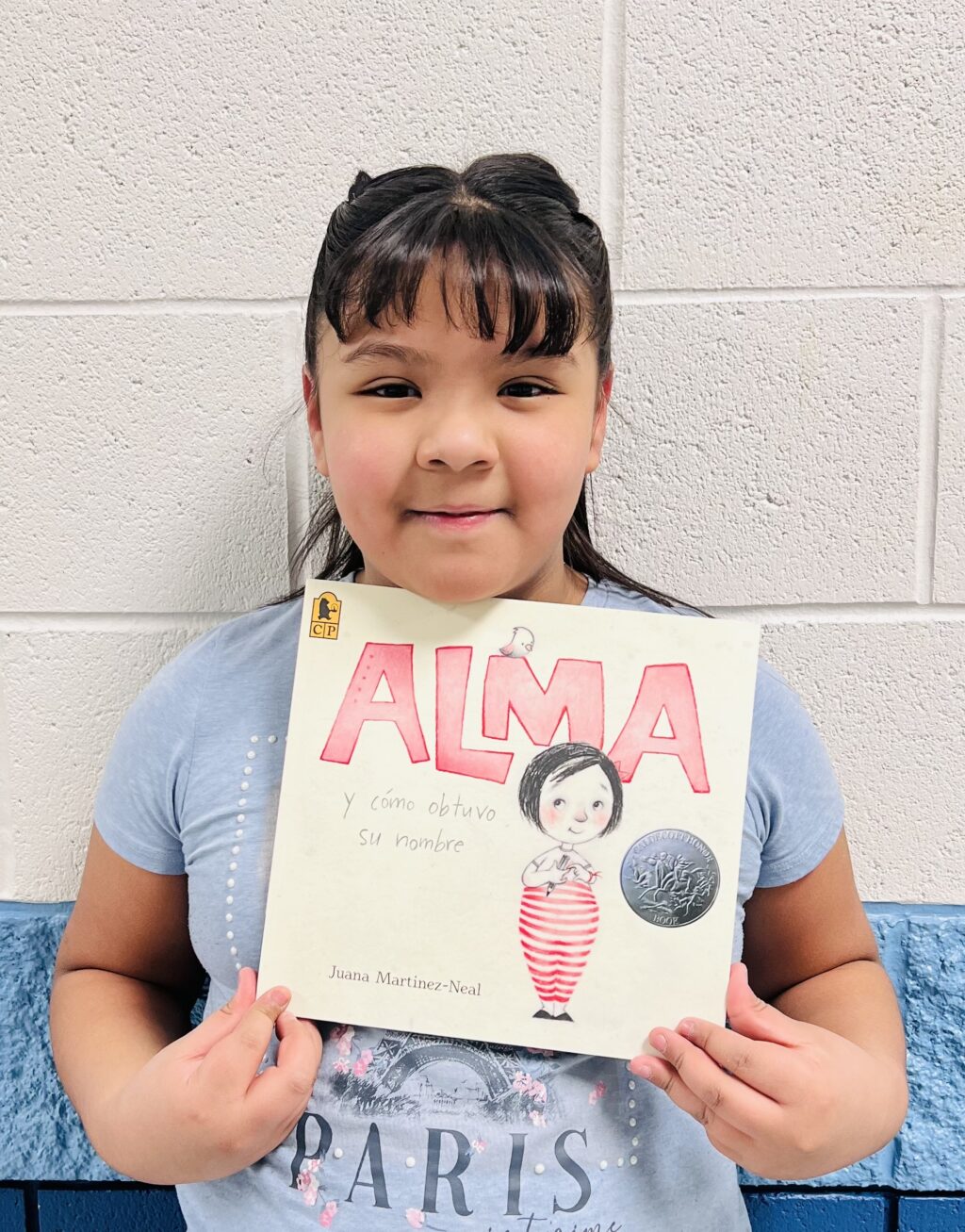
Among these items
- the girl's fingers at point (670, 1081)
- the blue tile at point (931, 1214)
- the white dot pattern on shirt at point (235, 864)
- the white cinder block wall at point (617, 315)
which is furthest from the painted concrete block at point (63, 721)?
the blue tile at point (931, 1214)

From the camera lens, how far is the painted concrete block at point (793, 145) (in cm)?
92

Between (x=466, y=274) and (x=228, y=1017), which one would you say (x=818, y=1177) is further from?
(x=466, y=274)

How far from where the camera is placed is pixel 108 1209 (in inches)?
41.9

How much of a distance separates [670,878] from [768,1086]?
0.50 feet

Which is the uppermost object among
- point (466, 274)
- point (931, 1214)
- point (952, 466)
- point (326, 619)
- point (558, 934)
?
point (466, 274)

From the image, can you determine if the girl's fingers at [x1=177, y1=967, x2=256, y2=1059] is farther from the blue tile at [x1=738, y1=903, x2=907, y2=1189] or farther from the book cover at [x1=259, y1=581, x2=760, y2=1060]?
the blue tile at [x1=738, y1=903, x2=907, y2=1189]

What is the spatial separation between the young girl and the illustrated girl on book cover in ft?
0.16

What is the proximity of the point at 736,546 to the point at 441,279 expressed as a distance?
1.44 feet

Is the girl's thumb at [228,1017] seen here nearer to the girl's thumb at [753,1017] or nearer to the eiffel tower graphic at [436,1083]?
the eiffel tower graphic at [436,1083]

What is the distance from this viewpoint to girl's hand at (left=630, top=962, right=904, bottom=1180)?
0.70m

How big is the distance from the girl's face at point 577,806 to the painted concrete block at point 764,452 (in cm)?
31

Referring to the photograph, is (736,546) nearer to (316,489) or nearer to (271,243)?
(316,489)

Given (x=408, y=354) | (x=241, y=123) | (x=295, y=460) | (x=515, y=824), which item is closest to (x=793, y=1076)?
(x=515, y=824)

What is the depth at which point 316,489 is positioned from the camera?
1008 millimetres
